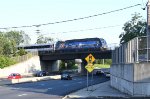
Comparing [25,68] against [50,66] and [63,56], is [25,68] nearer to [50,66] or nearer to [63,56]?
[63,56]

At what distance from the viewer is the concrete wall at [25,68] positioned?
314 feet

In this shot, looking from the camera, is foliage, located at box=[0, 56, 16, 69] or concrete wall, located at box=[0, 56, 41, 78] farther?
concrete wall, located at box=[0, 56, 41, 78]

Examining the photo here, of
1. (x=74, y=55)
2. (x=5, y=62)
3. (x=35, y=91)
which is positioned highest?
(x=74, y=55)

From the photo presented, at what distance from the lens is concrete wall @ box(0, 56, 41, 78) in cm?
9566

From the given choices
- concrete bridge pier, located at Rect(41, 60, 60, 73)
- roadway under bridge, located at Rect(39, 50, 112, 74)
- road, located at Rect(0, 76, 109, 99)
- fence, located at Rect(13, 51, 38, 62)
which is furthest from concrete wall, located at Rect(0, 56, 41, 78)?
road, located at Rect(0, 76, 109, 99)

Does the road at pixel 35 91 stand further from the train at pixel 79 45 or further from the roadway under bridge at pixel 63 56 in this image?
the train at pixel 79 45

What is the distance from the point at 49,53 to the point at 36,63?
5.70 meters

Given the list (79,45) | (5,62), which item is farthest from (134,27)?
(5,62)

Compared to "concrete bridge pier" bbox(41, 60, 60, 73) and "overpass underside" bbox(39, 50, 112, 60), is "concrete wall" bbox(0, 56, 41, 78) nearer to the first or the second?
"overpass underside" bbox(39, 50, 112, 60)

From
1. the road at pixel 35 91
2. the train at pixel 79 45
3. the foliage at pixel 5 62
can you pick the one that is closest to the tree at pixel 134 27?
the train at pixel 79 45

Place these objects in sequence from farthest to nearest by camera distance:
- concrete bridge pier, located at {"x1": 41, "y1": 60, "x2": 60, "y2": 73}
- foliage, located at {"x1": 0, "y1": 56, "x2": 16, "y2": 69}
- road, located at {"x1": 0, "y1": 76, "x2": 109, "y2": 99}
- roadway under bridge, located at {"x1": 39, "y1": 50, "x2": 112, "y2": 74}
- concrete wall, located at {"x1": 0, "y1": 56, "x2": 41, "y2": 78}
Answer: concrete bridge pier, located at {"x1": 41, "y1": 60, "x2": 60, "y2": 73} < roadway under bridge, located at {"x1": 39, "y1": 50, "x2": 112, "y2": 74} < concrete wall, located at {"x1": 0, "y1": 56, "x2": 41, "y2": 78} < foliage, located at {"x1": 0, "y1": 56, "x2": 16, "y2": 69} < road, located at {"x1": 0, "y1": 76, "x2": 109, "y2": 99}

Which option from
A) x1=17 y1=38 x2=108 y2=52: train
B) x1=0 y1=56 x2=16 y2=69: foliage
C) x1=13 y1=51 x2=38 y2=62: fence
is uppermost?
x1=17 y1=38 x2=108 y2=52: train

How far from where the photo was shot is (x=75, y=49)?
102 meters

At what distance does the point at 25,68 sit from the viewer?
105 m
